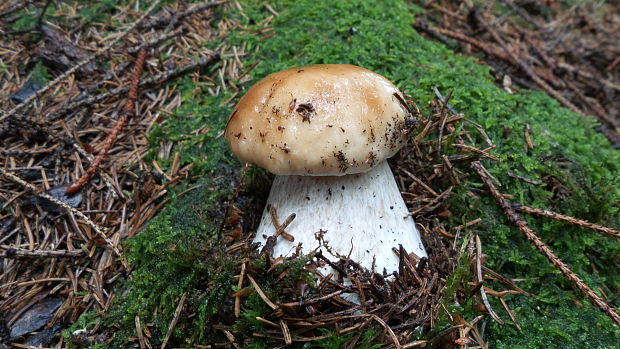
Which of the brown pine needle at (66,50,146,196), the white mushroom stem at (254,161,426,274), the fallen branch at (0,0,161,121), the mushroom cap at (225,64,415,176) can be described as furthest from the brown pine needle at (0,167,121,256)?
the mushroom cap at (225,64,415,176)

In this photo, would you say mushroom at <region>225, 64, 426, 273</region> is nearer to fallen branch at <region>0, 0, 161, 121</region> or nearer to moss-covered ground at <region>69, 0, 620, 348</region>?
moss-covered ground at <region>69, 0, 620, 348</region>

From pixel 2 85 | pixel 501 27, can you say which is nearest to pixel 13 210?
pixel 2 85

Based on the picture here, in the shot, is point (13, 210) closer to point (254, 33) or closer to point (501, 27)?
point (254, 33)

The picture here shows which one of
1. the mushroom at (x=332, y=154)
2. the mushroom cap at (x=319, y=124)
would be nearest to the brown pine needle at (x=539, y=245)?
the mushroom at (x=332, y=154)

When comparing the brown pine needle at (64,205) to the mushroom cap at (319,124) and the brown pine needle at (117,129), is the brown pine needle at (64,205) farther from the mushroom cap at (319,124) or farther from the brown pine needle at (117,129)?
the mushroom cap at (319,124)

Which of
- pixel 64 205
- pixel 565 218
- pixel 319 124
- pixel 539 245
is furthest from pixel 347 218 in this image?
pixel 64 205

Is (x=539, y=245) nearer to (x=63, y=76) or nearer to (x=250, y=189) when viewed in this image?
(x=250, y=189)
